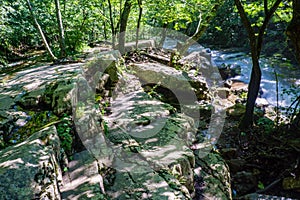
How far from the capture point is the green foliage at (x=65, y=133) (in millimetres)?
3068

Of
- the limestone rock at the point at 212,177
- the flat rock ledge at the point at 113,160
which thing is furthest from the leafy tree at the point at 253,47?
the limestone rock at the point at 212,177

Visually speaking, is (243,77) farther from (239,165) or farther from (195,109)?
(239,165)

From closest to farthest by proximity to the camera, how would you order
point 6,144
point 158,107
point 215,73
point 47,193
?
point 47,193 → point 6,144 → point 158,107 → point 215,73

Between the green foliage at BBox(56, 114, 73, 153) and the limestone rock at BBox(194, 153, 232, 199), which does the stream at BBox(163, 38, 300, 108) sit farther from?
the green foliage at BBox(56, 114, 73, 153)

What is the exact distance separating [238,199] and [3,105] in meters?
4.09

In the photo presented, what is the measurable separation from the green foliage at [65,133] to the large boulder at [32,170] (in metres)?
0.29

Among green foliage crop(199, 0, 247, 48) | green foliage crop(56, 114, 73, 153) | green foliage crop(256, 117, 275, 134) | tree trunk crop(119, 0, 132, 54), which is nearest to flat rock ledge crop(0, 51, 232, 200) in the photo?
green foliage crop(56, 114, 73, 153)

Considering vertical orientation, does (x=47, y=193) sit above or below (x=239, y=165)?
above

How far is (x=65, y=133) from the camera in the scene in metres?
3.09

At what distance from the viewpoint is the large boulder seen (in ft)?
6.91

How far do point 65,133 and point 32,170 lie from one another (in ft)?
2.78

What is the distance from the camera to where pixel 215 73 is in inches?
471

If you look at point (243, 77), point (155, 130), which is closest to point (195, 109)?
point (155, 130)

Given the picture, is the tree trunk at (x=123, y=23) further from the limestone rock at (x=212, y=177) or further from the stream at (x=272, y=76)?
the limestone rock at (x=212, y=177)
